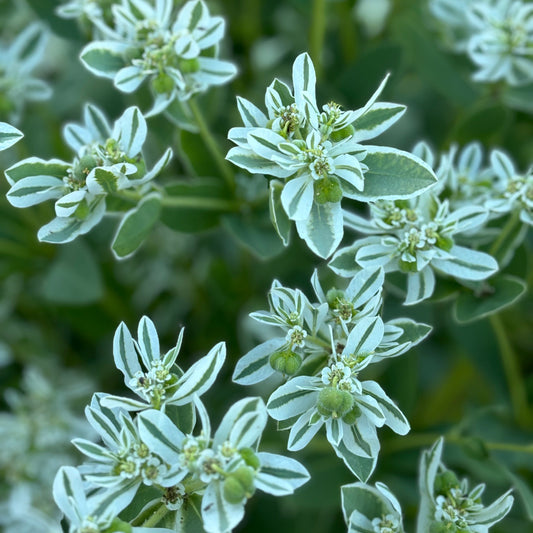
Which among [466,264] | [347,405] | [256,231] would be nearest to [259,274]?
[256,231]

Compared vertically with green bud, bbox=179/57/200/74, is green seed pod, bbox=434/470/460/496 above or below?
below

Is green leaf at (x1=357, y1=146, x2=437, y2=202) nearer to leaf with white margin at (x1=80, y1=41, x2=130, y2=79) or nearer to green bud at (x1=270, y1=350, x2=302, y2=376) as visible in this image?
green bud at (x1=270, y1=350, x2=302, y2=376)

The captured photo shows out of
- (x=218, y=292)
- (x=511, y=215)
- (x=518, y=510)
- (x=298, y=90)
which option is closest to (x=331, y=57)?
(x=218, y=292)

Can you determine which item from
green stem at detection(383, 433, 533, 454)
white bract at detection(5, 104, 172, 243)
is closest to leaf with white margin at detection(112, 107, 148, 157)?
white bract at detection(5, 104, 172, 243)

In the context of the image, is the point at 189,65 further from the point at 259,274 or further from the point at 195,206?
the point at 259,274

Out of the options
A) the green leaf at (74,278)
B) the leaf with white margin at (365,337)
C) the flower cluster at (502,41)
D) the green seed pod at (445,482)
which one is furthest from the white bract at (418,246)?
the green leaf at (74,278)

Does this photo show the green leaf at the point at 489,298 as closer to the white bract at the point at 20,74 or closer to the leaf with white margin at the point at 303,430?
the leaf with white margin at the point at 303,430
